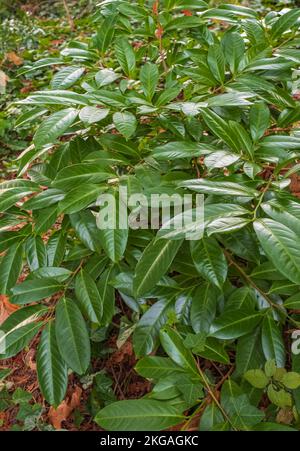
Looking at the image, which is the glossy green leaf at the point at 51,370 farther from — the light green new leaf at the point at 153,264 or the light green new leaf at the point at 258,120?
the light green new leaf at the point at 258,120

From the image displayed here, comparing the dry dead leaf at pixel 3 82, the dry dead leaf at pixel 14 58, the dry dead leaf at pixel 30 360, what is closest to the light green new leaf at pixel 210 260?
the dry dead leaf at pixel 30 360

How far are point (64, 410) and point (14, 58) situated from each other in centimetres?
344

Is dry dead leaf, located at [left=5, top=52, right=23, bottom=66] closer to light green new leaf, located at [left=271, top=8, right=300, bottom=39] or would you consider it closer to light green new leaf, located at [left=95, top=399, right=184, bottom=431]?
light green new leaf, located at [left=271, top=8, right=300, bottom=39]

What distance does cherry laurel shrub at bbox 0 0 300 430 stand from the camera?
104 centimetres

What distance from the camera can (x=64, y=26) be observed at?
4812 mm

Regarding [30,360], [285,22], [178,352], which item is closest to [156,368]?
[178,352]

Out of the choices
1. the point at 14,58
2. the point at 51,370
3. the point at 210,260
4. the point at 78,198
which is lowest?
the point at 14,58

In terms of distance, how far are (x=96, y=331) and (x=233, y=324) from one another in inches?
22.9

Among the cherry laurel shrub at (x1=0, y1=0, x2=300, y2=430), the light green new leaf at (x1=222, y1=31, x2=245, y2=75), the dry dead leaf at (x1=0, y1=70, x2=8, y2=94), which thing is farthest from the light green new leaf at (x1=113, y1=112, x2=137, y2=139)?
the dry dead leaf at (x1=0, y1=70, x2=8, y2=94)

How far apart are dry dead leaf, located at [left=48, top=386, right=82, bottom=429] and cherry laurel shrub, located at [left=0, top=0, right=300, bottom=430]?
31 cm

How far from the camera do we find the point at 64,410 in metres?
1.59

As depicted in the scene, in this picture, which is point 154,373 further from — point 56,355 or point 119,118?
point 119,118

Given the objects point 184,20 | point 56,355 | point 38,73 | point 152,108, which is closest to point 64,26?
point 38,73

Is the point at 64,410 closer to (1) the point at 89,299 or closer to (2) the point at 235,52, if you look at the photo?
(1) the point at 89,299
